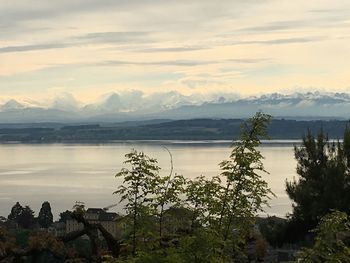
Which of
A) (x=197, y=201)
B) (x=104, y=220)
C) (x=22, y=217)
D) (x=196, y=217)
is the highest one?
(x=197, y=201)

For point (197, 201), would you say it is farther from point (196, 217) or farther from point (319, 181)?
point (319, 181)

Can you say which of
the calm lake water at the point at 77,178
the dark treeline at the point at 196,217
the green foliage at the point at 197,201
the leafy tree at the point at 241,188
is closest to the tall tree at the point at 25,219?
the calm lake water at the point at 77,178

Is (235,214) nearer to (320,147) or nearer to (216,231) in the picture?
(216,231)

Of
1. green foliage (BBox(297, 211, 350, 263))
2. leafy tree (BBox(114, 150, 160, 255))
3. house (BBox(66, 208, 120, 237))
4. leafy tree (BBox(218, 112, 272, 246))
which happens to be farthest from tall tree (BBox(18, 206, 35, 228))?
green foliage (BBox(297, 211, 350, 263))

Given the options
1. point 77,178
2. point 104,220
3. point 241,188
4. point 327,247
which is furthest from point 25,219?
point 327,247

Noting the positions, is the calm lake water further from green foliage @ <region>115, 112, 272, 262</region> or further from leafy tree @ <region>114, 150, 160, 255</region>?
leafy tree @ <region>114, 150, 160, 255</region>

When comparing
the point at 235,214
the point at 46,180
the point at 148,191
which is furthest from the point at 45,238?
the point at 46,180

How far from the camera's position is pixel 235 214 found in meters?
7.95

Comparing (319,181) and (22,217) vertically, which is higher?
(319,181)

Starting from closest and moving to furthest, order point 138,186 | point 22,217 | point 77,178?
point 138,186, point 22,217, point 77,178

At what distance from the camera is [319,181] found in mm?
21797

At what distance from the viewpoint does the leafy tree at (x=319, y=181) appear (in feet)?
67.2

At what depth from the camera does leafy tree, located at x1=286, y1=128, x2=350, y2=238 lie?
20469 millimetres

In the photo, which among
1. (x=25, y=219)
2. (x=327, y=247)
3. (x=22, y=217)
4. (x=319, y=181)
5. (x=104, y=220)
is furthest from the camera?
(x=22, y=217)
